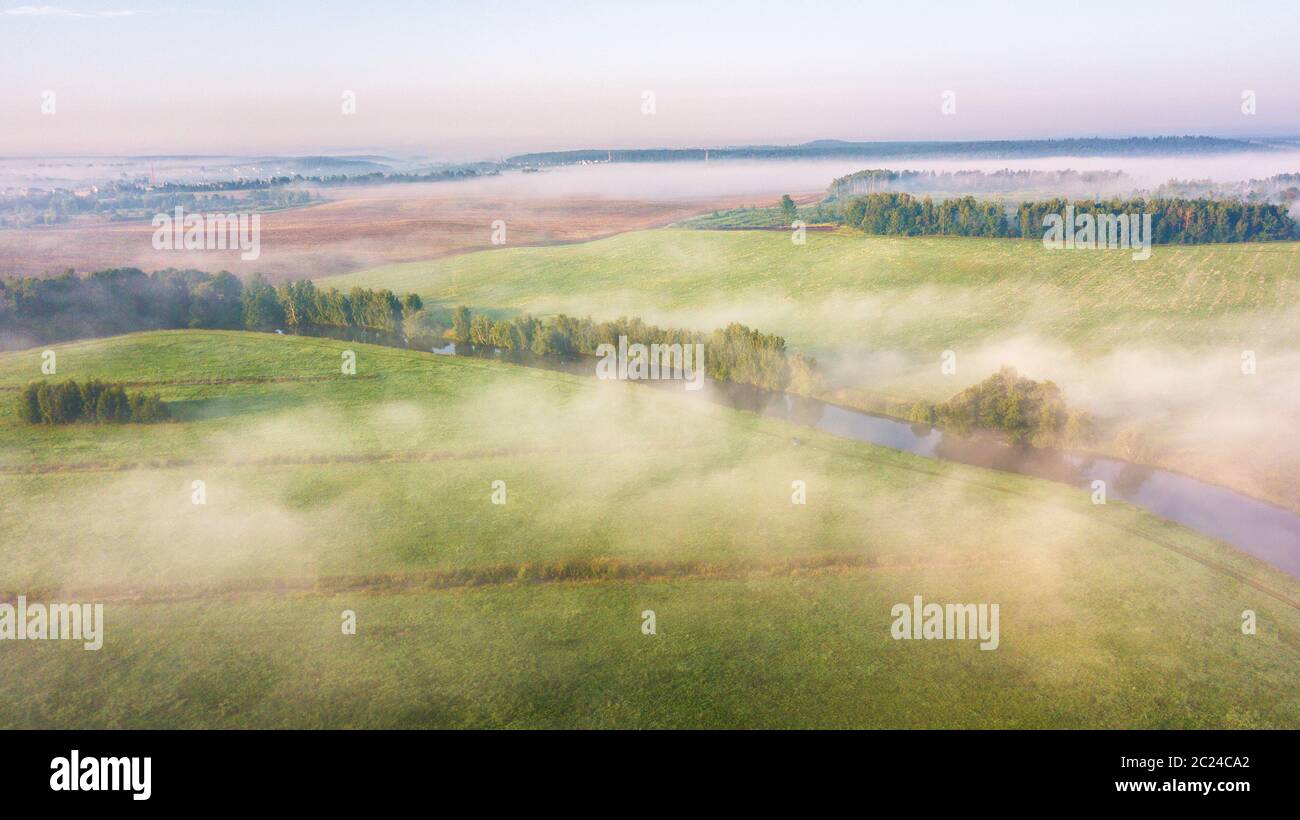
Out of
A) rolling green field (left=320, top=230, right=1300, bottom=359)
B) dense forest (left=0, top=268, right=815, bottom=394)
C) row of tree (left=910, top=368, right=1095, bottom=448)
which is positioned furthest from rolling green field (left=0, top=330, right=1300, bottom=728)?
rolling green field (left=320, top=230, right=1300, bottom=359)

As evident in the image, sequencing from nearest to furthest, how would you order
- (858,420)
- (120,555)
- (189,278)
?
(120,555)
(858,420)
(189,278)

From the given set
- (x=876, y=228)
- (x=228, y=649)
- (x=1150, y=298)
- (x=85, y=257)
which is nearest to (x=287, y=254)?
(x=85, y=257)

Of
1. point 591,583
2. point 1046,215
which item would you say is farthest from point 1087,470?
point 1046,215

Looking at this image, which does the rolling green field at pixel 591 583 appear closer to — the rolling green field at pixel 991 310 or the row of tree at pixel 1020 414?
the row of tree at pixel 1020 414

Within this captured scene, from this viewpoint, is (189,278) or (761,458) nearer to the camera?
(761,458)

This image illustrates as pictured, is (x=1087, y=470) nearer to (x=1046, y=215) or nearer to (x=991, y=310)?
(x=991, y=310)

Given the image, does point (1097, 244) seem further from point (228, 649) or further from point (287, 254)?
point (287, 254)

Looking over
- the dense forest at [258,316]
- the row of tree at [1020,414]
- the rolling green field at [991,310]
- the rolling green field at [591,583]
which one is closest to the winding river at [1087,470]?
the row of tree at [1020,414]
